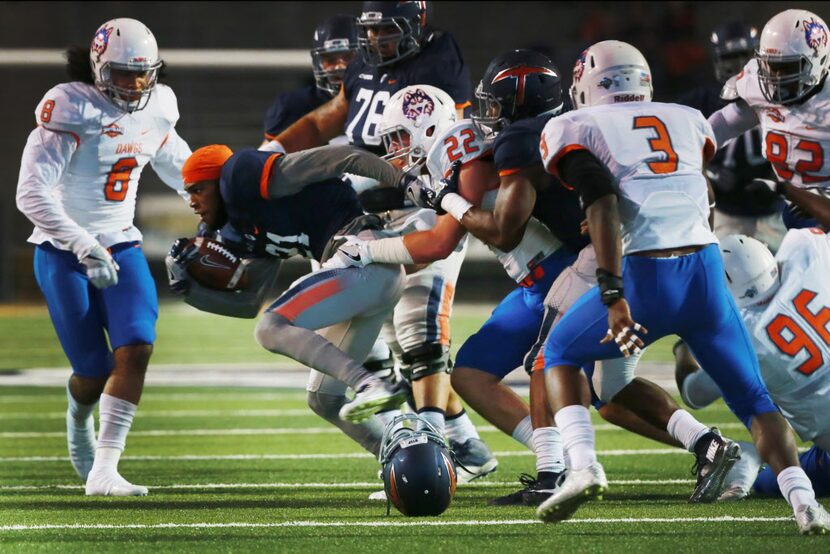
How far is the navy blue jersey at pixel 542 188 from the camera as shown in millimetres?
4270

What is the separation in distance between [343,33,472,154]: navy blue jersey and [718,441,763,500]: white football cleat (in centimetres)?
214

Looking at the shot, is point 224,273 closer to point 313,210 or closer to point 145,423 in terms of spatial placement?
point 313,210

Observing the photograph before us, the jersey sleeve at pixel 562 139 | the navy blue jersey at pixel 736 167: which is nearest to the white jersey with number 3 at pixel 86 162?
the jersey sleeve at pixel 562 139

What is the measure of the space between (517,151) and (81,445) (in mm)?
2414

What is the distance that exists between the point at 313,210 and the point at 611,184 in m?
1.37

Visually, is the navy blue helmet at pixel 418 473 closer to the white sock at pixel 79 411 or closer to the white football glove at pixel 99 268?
the white football glove at pixel 99 268

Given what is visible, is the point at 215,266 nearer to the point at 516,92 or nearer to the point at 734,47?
the point at 516,92

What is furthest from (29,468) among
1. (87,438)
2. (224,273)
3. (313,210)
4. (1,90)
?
(1,90)

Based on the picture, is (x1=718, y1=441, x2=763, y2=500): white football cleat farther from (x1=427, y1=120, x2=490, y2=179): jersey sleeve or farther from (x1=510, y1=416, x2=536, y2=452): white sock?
(x1=427, y1=120, x2=490, y2=179): jersey sleeve

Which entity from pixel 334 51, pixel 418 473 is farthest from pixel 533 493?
pixel 334 51

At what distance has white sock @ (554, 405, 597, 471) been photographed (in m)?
3.85

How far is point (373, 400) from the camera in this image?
4234 mm

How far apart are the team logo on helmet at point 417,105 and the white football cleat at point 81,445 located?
187 cm

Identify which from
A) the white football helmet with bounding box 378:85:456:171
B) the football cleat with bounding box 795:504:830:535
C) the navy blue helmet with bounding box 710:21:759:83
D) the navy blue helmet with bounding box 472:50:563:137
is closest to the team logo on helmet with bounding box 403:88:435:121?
the white football helmet with bounding box 378:85:456:171
